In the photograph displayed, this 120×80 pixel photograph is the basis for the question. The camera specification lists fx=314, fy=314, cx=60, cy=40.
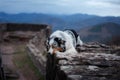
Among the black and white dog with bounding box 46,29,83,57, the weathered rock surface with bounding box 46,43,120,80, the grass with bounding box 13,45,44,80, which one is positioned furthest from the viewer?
the grass with bounding box 13,45,44,80

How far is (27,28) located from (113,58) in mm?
22735

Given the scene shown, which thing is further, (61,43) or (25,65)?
(25,65)

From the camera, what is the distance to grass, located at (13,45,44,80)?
46.4 ft

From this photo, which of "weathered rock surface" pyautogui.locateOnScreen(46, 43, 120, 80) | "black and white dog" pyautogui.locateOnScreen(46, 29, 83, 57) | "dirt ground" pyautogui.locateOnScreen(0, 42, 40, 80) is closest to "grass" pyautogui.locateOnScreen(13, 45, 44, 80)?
"dirt ground" pyautogui.locateOnScreen(0, 42, 40, 80)

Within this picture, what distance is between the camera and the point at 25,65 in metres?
16.3

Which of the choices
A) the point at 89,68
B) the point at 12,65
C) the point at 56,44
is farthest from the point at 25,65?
the point at 89,68

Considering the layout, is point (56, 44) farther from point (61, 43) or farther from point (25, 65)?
point (25, 65)

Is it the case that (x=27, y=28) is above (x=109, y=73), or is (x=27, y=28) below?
above

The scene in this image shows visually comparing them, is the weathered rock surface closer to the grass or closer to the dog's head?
the dog's head

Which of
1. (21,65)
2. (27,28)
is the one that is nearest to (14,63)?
(21,65)

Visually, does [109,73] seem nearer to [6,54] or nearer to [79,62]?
[79,62]

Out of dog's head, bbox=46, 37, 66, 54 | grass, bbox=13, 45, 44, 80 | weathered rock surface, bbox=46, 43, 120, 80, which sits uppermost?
dog's head, bbox=46, 37, 66, 54

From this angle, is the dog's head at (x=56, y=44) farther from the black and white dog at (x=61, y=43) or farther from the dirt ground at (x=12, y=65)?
the dirt ground at (x=12, y=65)

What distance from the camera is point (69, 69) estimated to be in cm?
535
